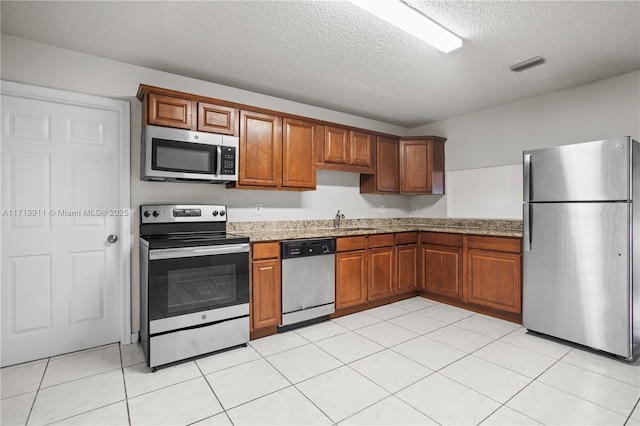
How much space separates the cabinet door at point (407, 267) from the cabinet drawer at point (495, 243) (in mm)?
742

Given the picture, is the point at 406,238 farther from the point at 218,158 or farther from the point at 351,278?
the point at 218,158

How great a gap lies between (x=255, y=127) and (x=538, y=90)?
3136 millimetres

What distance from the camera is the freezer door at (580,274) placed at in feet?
8.27

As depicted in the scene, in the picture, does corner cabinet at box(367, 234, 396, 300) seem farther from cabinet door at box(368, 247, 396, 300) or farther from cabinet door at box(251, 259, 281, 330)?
cabinet door at box(251, 259, 281, 330)

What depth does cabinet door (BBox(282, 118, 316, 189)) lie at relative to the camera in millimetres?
3473

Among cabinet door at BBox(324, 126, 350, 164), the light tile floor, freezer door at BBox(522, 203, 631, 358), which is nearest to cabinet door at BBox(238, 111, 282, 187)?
cabinet door at BBox(324, 126, 350, 164)

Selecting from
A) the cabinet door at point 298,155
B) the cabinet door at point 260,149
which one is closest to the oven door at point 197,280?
the cabinet door at point 260,149

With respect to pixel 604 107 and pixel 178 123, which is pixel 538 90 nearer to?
pixel 604 107

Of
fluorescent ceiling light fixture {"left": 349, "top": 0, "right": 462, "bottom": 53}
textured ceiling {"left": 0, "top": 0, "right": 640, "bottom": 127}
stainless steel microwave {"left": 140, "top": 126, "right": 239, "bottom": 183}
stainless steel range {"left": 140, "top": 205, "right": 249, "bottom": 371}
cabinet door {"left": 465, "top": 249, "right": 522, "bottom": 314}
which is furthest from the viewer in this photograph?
cabinet door {"left": 465, "top": 249, "right": 522, "bottom": 314}

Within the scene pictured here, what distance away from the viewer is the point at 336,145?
395 centimetres

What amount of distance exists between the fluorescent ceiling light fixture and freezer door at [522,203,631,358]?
1.69 m

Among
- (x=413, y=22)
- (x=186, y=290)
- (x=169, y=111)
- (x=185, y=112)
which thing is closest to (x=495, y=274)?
(x=413, y=22)

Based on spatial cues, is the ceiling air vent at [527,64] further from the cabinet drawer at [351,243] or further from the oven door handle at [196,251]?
the oven door handle at [196,251]

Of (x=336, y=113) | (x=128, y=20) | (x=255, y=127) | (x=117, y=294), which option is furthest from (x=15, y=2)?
(x=336, y=113)
